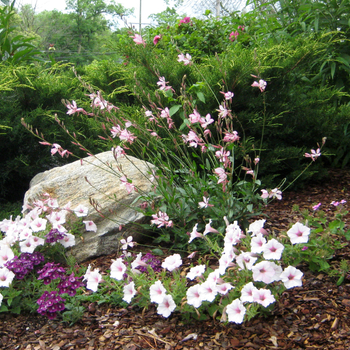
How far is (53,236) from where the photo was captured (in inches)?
98.0

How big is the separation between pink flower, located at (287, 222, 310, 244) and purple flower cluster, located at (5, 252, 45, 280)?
1607 millimetres

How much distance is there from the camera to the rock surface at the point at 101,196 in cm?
272

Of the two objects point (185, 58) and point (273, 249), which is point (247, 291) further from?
point (185, 58)

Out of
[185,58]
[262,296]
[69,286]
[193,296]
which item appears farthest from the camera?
[185,58]

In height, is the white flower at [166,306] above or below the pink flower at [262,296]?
below

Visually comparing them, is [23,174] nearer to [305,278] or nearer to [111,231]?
[111,231]

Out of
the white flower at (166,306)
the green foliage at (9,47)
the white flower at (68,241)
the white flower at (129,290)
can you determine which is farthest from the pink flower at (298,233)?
the green foliage at (9,47)

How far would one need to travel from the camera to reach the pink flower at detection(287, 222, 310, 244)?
1760 millimetres

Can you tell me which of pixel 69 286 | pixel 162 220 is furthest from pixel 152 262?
pixel 69 286

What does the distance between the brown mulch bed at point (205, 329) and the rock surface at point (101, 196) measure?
2.09ft

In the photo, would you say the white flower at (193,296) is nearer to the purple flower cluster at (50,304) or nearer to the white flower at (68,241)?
the purple flower cluster at (50,304)

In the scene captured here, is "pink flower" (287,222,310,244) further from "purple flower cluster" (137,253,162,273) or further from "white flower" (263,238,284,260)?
"purple flower cluster" (137,253,162,273)

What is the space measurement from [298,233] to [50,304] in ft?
4.61

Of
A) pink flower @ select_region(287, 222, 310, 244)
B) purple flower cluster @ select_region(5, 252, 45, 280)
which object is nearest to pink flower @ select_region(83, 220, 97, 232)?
purple flower cluster @ select_region(5, 252, 45, 280)
